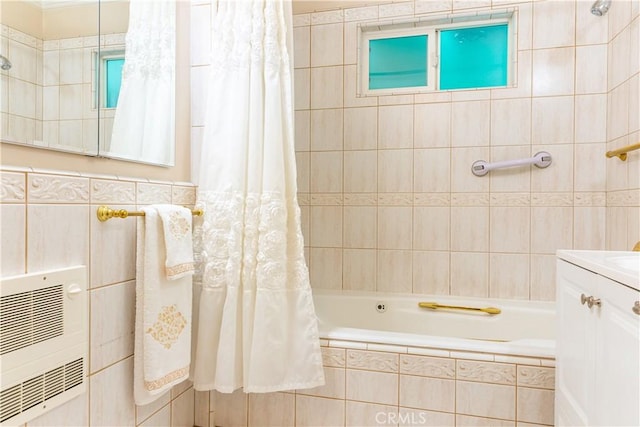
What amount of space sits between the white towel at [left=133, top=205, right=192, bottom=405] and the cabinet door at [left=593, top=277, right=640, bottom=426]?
1210mm

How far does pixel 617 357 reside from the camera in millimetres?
885

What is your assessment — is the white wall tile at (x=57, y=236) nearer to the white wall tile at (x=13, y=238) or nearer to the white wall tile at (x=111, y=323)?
the white wall tile at (x=13, y=238)

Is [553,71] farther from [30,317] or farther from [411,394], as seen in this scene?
[30,317]

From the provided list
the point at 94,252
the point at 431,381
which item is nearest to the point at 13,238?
the point at 94,252

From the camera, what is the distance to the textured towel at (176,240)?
128 cm

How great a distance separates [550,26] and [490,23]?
32cm

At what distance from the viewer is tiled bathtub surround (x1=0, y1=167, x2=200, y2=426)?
3.09 feet

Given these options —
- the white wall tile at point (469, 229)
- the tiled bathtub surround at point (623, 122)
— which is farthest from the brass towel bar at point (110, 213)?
the tiled bathtub surround at point (623, 122)

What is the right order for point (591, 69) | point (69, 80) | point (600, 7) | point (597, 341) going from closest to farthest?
1. point (597, 341)
2. point (69, 80)
3. point (600, 7)
4. point (591, 69)

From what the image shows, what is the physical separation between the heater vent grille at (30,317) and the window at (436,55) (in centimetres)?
206

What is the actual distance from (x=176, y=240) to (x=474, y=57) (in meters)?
2.07

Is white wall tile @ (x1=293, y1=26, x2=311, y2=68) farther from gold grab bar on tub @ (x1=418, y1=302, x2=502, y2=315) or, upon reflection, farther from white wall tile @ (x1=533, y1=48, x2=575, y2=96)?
gold grab bar on tub @ (x1=418, y1=302, x2=502, y2=315)

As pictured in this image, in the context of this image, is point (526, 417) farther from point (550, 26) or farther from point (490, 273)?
point (550, 26)

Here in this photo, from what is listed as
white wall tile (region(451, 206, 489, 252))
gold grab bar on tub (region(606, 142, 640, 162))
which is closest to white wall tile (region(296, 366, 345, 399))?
white wall tile (region(451, 206, 489, 252))
